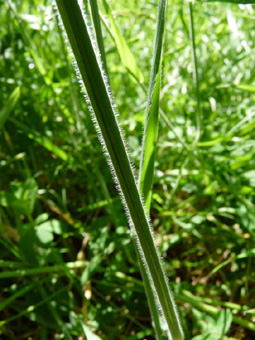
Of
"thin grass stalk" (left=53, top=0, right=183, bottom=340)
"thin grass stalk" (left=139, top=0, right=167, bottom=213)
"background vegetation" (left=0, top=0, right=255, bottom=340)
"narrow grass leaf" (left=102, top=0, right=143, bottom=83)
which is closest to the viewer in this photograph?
"thin grass stalk" (left=53, top=0, right=183, bottom=340)

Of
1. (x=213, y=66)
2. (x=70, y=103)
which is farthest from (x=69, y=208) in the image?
(x=213, y=66)

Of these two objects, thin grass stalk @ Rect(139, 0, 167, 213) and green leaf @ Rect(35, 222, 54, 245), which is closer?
thin grass stalk @ Rect(139, 0, 167, 213)

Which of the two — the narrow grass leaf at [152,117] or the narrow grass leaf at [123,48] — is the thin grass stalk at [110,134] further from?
the narrow grass leaf at [123,48]

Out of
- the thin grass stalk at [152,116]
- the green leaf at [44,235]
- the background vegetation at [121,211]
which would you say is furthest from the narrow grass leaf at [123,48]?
the green leaf at [44,235]

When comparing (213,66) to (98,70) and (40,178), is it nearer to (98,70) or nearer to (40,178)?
(40,178)

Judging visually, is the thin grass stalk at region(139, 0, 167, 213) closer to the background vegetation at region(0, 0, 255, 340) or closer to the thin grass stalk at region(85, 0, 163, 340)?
the thin grass stalk at region(85, 0, 163, 340)

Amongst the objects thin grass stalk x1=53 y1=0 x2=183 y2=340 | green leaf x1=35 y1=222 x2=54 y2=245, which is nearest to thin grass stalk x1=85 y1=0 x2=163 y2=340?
thin grass stalk x1=53 y1=0 x2=183 y2=340

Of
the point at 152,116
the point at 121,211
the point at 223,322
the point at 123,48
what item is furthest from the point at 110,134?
the point at 121,211
